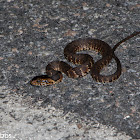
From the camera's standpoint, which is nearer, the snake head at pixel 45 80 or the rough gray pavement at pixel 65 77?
the rough gray pavement at pixel 65 77

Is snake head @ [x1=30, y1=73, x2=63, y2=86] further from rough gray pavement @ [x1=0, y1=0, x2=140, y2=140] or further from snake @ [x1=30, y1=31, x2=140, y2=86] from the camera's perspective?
rough gray pavement @ [x1=0, y1=0, x2=140, y2=140]

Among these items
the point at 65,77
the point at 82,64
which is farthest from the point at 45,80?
the point at 82,64

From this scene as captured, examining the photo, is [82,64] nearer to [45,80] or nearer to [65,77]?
[65,77]

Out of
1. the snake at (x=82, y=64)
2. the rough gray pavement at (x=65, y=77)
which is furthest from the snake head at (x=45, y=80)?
the rough gray pavement at (x=65, y=77)

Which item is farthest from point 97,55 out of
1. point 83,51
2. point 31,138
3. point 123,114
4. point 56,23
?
point 31,138

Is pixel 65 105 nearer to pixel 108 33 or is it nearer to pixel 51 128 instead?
pixel 51 128

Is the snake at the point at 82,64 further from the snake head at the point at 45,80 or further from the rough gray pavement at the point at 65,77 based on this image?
the rough gray pavement at the point at 65,77
